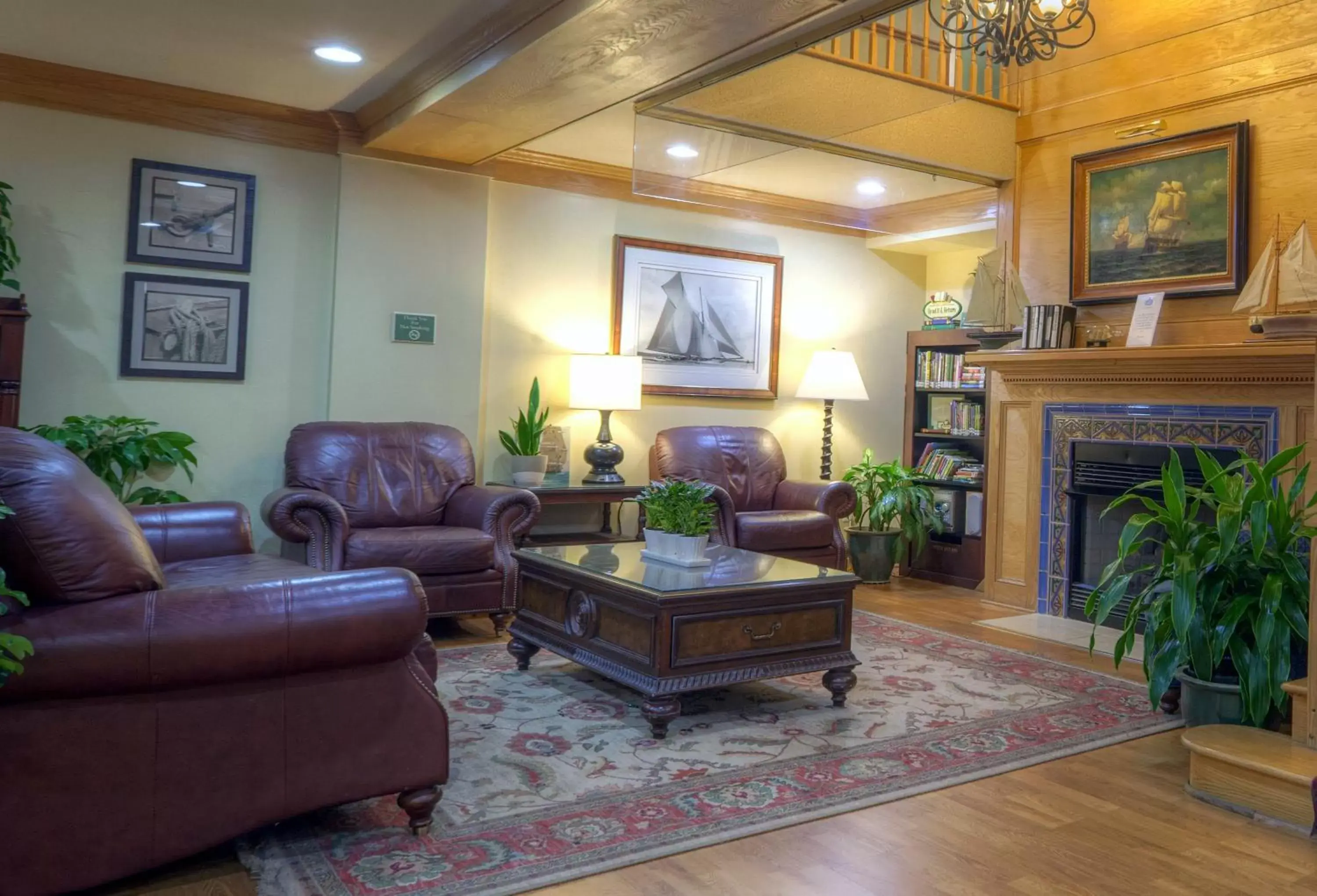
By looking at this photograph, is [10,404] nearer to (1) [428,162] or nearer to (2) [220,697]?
(1) [428,162]

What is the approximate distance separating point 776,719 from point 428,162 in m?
3.40

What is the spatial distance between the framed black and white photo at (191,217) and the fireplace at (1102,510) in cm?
419

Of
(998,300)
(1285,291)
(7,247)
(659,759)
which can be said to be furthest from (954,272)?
(7,247)

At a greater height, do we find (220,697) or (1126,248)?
(1126,248)

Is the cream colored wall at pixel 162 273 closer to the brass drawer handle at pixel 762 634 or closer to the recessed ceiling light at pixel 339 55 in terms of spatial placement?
the recessed ceiling light at pixel 339 55

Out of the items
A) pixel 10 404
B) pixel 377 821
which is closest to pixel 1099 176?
pixel 377 821

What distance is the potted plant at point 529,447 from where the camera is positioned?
5242 millimetres

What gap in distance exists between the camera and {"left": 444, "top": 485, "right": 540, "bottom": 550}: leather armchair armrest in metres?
4.44

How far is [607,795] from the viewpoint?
2537 mm

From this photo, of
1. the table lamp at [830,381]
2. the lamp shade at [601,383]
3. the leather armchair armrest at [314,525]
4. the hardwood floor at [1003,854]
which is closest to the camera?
the hardwood floor at [1003,854]

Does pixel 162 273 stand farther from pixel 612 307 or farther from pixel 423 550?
pixel 612 307

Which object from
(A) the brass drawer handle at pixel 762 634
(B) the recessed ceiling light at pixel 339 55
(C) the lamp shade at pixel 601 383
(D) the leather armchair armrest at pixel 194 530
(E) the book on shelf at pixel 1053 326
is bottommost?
(A) the brass drawer handle at pixel 762 634

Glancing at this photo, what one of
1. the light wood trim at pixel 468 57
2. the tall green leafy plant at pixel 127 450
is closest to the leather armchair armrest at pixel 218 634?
the light wood trim at pixel 468 57

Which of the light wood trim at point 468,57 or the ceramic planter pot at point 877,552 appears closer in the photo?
the light wood trim at point 468,57
